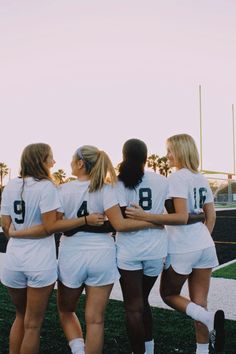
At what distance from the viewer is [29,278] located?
10.7 ft

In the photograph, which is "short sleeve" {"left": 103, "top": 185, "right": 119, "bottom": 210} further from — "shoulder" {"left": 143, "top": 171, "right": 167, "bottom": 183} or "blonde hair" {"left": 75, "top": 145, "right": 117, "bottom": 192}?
"shoulder" {"left": 143, "top": 171, "right": 167, "bottom": 183}

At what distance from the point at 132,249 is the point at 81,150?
90 cm

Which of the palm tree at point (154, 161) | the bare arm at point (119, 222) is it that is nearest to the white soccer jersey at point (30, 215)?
the bare arm at point (119, 222)

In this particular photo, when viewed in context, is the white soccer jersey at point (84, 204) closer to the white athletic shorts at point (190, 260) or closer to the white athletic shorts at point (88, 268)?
the white athletic shorts at point (88, 268)

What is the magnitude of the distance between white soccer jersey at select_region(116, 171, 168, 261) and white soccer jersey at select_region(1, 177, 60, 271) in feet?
1.86

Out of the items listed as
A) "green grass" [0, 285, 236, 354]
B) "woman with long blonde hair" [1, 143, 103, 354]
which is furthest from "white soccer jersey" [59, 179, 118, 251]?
"green grass" [0, 285, 236, 354]

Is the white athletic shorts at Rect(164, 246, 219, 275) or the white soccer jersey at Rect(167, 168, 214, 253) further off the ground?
the white soccer jersey at Rect(167, 168, 214, 253)

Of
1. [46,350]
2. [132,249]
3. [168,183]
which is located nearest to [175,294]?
[132,249]

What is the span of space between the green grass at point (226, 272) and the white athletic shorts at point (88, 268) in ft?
17.1

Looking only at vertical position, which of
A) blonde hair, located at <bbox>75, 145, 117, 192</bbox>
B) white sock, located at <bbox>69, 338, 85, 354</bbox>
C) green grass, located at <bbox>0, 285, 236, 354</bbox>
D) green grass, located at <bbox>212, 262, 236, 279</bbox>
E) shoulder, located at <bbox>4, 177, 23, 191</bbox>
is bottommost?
green grass, located at <bbox>212, 262, 236, 279</bbox>

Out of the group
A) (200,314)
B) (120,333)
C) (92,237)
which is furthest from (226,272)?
(92,237)

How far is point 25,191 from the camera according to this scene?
10.7 feet

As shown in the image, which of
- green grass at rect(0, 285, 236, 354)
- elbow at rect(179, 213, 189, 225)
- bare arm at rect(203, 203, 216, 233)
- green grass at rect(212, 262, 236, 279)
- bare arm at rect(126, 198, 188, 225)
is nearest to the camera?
bare arm at rect(126, 198, 188, 225)

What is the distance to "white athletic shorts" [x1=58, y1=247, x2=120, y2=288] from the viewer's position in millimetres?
3254
